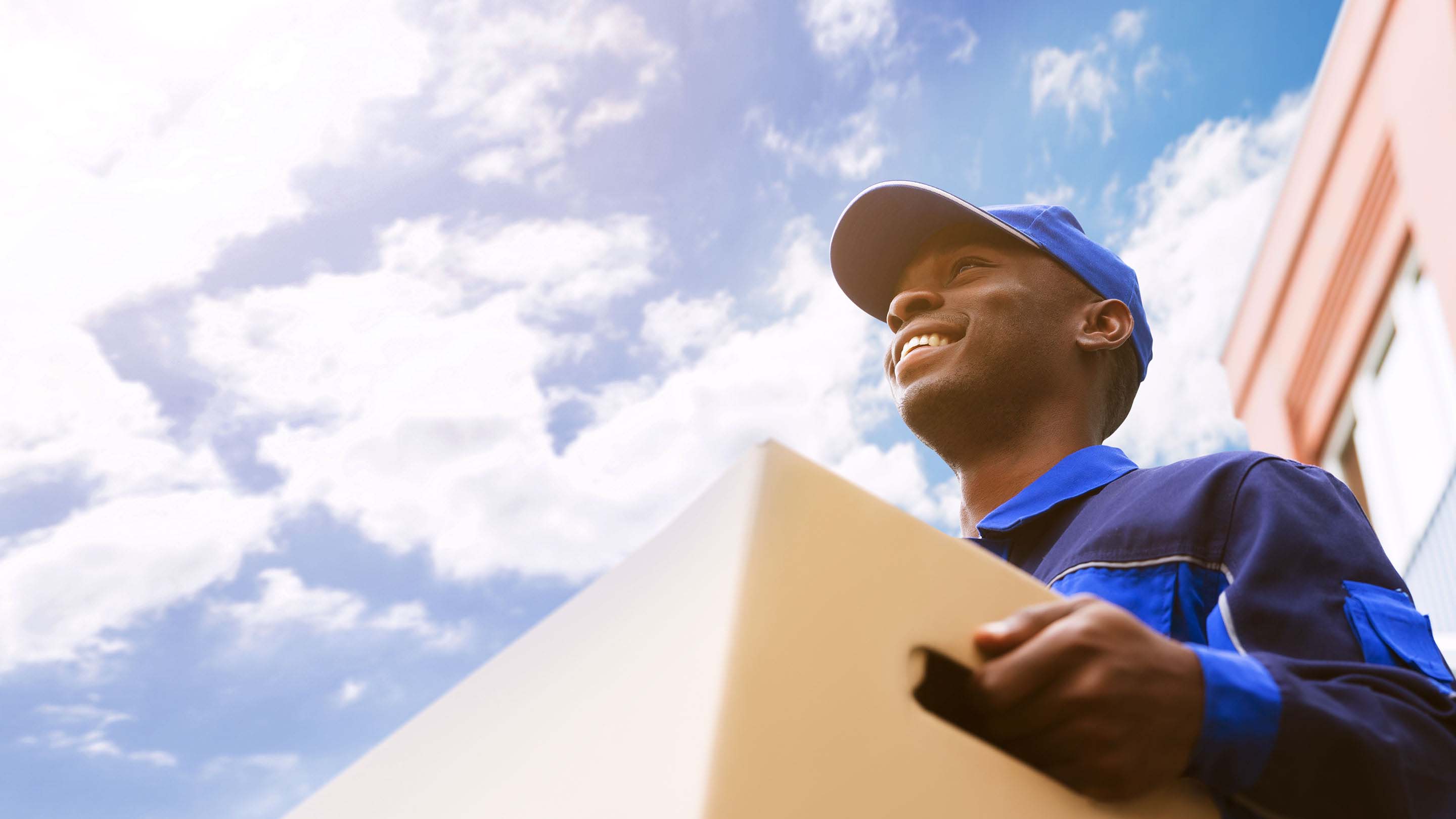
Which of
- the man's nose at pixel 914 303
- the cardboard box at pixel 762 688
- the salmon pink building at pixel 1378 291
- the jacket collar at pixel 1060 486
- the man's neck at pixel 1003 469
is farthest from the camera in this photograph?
the salmon pink building at pixel 1378 291

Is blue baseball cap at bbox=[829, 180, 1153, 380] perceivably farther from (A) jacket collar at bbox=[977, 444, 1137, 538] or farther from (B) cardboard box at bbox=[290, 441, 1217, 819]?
(B) cardboard box at bbox=[290, 441, 1217, 819]

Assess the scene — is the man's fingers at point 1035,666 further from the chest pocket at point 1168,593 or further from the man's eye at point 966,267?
the man's eye at point 966,267

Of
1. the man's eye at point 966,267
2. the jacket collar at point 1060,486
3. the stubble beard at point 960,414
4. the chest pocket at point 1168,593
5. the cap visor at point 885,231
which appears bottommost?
the chest pocket at point 1168,593

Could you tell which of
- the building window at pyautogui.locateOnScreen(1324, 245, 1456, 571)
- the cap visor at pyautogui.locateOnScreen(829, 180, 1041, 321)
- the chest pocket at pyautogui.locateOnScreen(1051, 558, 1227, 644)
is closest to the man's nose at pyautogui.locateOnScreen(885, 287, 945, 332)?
the cap visor at pyautogui.locateOnScreen(829, 180, 1041, 321)

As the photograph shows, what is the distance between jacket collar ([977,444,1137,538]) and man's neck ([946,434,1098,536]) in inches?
6.2

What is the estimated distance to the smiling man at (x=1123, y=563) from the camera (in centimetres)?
65

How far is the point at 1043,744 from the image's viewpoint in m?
0.65

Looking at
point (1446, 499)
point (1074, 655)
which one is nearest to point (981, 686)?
point (1074, 655)

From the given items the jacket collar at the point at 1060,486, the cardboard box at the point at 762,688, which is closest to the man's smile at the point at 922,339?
the jacket collar at the point at 1060,486

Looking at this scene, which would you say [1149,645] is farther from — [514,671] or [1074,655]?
[514,671]

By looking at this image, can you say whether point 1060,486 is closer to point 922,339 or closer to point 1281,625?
point 922,339

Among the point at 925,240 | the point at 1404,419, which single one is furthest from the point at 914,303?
the point at 1404,419

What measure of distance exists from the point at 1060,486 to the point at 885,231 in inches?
27.0

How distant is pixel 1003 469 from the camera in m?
1.66
